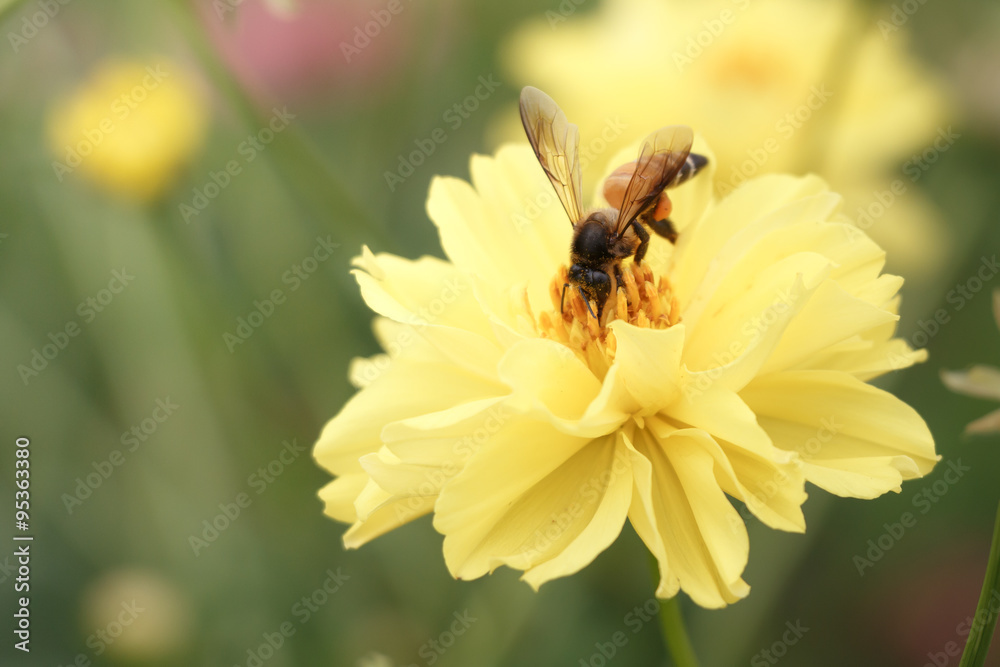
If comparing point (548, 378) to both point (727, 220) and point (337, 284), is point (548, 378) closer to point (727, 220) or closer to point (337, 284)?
point (727, 220)

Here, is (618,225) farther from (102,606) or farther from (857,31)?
(102,606)

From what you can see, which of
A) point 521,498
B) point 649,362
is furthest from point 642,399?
point 521,498

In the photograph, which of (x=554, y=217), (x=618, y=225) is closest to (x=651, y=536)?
(x=618, y=225)

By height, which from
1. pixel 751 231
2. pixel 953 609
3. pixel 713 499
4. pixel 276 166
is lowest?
pixel 953 609

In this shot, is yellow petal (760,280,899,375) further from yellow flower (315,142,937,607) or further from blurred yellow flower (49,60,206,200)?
blurred yellow flower (49,60,206,200)

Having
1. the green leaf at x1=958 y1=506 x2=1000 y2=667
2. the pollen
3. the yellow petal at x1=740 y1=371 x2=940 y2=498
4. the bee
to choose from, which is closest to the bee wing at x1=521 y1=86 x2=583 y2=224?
the bee
